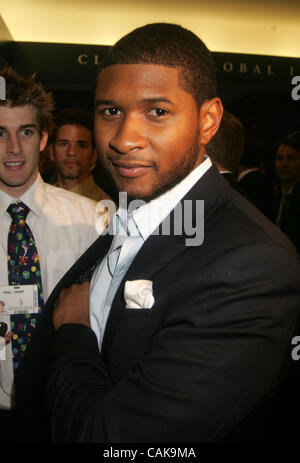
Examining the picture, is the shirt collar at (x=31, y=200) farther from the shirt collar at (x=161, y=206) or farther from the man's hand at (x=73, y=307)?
the shirt collar at (x=161, y=206)

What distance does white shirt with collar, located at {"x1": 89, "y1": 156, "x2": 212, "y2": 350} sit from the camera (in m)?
1.03

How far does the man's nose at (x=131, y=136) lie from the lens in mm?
969

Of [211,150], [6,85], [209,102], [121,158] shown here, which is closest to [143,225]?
[121,158]

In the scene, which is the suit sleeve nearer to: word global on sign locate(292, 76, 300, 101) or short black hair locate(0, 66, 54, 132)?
short black hair locate(0, 66, 54, 132)

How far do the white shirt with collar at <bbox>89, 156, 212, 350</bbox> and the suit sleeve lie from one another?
236 millimetres

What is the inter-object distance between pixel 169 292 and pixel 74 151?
2.54m

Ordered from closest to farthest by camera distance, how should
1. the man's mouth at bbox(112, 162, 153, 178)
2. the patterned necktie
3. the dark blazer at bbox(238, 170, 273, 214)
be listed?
1. the man's mouth at bbox(112, 162, 153, 178)
2. the patterned necktie
3. the dark blazer at bbox(238, 170, 273, 214)

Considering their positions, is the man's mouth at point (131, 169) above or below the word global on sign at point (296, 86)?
below

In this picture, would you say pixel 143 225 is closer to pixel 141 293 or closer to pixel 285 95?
pixel 141 293

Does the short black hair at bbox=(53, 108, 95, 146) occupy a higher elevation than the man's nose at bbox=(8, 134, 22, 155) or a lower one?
higher

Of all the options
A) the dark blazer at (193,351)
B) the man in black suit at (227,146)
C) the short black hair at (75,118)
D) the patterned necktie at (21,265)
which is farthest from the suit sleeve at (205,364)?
the short black hair at (75,118)

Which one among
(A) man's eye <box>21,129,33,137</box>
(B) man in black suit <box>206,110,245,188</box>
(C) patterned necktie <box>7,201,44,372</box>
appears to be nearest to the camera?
(C) patterned necktie <box>7,201,44,372</box>

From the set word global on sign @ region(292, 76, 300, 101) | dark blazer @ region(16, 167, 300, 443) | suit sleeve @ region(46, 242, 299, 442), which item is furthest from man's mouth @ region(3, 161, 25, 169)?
word global on sign @ region(292, 76, 300, 101)

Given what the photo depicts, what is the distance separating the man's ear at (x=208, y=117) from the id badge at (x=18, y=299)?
1010 mm
